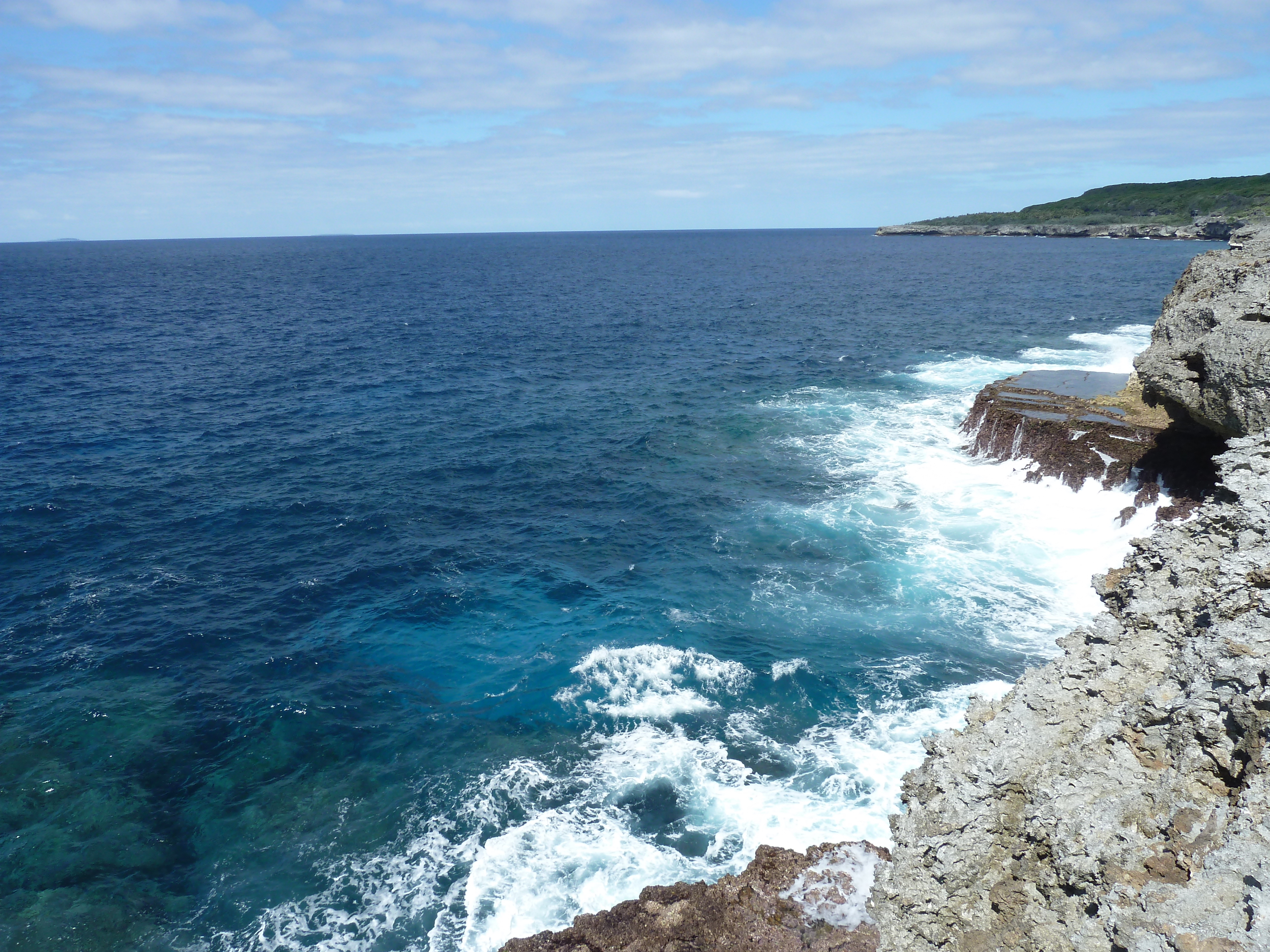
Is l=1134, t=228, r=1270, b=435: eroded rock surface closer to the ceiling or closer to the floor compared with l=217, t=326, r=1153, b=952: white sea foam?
closer to the ceiling

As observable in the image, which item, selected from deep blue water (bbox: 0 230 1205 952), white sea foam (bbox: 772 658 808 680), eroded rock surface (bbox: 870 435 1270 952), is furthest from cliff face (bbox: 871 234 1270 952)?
white sea foam (bbox: 772 658 808 680)

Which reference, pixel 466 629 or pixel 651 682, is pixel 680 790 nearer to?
pixel 651 682

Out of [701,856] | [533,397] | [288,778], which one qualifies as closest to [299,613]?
[288,778]

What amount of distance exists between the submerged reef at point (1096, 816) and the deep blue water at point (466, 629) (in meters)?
4.72

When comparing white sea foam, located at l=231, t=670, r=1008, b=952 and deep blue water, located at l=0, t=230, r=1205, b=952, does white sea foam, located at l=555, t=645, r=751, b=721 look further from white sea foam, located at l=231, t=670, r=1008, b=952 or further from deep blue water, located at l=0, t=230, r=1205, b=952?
white sea foam, located at l=231, t=670, r=1008, b=952

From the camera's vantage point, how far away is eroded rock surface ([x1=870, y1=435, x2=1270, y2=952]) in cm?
1147

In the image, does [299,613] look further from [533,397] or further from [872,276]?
[872,276]

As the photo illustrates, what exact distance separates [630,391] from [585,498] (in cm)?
2737

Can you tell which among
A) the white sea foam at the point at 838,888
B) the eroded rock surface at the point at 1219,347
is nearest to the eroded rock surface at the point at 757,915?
the white sea foam at the point at 838,888

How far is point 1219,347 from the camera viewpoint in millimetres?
30703

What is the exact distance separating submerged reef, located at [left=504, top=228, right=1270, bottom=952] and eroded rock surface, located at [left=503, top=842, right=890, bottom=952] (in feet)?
0.16

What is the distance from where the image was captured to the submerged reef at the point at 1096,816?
38.9ft

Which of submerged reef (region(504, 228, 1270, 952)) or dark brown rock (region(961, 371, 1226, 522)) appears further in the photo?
dark brown rock (region(961, 371, 1226, 522))

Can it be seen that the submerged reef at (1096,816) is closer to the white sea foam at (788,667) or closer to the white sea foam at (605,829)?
the white sea foam at (605,829)
